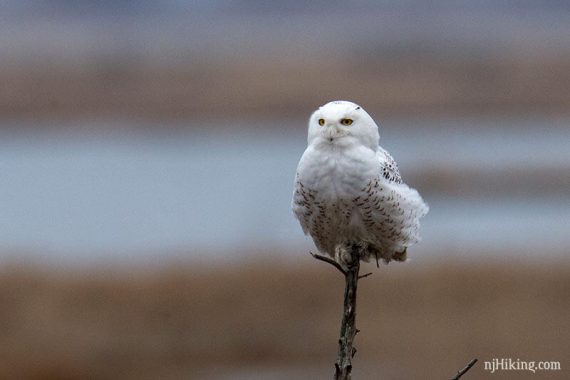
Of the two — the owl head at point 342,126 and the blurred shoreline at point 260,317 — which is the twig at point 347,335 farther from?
the blurred shoreline at point 260,317

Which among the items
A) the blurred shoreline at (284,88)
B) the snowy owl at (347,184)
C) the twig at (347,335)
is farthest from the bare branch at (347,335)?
the blurred shoreline at (284,88)

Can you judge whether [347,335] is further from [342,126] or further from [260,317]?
[260,317]

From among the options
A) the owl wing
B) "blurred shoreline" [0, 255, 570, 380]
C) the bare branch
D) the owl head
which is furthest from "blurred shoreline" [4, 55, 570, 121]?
the bare branch

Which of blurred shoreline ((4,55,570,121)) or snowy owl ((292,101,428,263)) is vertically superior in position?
blurred shoreline ((4,55,570,121))

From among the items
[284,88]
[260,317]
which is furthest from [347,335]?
[284,88]

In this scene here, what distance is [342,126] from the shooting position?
14.1ft

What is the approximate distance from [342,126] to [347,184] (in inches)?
7.5

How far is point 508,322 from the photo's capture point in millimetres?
9586

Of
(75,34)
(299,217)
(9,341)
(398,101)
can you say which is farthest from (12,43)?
(299,217)

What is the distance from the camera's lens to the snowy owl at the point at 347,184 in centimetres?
432

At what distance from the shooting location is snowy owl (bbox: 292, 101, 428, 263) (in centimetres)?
432

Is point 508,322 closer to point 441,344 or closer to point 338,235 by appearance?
point 441,344

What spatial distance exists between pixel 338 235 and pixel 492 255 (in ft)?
20.2

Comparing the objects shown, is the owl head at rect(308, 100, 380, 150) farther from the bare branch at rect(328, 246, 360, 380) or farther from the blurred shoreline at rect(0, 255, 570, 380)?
the blurred shoreline at rect(0, 255, 570, 380)
